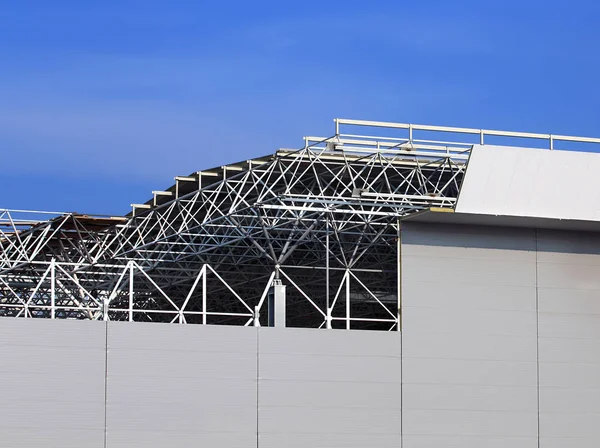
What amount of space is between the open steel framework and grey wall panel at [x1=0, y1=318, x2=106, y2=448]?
218cm

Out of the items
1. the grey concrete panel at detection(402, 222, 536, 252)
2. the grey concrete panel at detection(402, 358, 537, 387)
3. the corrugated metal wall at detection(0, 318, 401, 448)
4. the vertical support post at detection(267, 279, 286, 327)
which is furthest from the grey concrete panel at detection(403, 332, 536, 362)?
the vertical support post at detection(267, 279, 286, 327)

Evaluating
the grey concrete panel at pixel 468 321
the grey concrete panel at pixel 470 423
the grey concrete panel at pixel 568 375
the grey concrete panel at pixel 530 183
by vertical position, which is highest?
the grey concrete panel at pixel 530 183

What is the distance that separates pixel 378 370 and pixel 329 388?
7.21 ft

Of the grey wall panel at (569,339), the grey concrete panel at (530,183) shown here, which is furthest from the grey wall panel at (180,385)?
the grey wall panel at (569,339)

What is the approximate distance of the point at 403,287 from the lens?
51.6 m

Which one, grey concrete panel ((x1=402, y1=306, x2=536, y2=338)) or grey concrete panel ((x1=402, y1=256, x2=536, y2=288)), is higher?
grey concrete panel ((x1=402, y1=256, x2=536, y2=288))

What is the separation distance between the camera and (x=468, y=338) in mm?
52156

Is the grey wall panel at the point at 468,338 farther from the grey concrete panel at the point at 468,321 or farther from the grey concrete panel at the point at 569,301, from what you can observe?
the grey concrete panel at the point at 569,301

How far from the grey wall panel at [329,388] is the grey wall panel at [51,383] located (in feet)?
21.8

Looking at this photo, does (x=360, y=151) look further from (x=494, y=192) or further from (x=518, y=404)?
(x=518, y=404)

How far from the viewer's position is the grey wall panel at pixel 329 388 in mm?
49656

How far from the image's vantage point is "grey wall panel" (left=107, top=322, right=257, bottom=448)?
4806 centimetres

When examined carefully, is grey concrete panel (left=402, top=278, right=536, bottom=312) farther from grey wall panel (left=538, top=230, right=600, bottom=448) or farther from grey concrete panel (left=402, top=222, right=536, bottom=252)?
grey concrete panel (left=402, top=222, right=536, bottom=252)

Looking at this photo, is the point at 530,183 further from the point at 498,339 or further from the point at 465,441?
the point at 465,441
